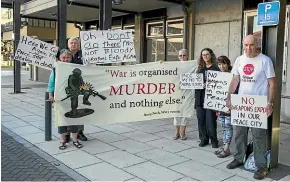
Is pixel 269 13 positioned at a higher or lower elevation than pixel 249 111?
higher

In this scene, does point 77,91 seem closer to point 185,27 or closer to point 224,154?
point 224,154

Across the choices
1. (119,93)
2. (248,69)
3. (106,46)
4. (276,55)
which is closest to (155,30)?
(106,46)

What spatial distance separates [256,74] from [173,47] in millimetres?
7016

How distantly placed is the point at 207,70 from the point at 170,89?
32.6 inches

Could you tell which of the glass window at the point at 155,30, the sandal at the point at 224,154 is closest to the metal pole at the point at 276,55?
the sandal at the point at 224,154

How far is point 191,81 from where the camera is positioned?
565 cm

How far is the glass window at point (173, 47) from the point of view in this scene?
35.0 ft

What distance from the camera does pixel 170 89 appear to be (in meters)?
5.87

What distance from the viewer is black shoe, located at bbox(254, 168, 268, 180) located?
162 inches

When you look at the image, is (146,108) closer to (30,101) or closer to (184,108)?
(184,108)

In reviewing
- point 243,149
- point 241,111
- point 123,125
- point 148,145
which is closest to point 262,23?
point 241,111

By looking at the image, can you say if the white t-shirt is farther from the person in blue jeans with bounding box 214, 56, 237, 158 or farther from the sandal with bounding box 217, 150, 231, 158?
the sandal with bounding box 217, 150, 231, 158

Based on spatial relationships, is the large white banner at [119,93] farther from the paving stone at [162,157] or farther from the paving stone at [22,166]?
the paving stone at [162,157]

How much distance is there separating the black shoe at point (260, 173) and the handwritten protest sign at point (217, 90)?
3.69 feet
